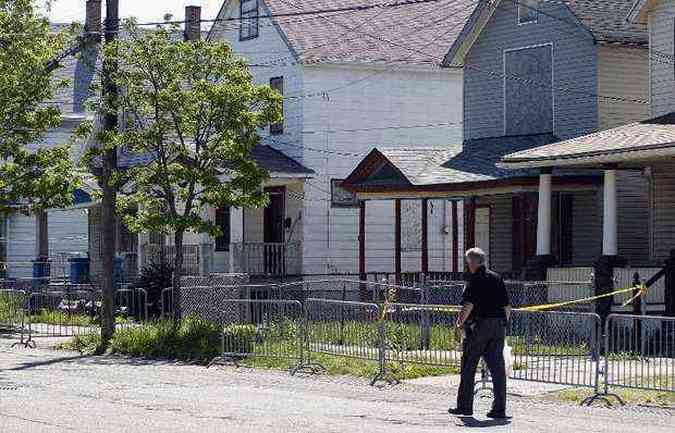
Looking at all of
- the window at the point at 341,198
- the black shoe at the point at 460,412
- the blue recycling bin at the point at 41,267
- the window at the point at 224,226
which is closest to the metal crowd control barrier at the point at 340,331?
the black shoe at the point at 460,412

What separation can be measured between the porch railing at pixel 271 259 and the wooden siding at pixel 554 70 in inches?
238

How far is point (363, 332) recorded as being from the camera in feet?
69.2

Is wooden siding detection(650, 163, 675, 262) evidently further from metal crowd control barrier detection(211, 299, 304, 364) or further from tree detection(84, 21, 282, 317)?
metal crowd control barrier detection(211, 299, 304, 364)

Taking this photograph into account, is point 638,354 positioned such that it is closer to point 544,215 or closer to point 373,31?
point 544,215

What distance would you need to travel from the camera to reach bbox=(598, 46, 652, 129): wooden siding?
32469 mm

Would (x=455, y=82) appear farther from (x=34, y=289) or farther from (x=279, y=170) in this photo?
(x=34, y=289)

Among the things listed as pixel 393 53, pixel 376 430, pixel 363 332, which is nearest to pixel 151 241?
pixel 393 53

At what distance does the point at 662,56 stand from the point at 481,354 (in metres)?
16.3

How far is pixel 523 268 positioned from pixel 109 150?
31.6ft

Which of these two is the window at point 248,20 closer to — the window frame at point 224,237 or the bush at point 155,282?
the window frame at point 224,237

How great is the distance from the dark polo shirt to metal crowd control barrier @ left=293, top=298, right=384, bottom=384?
4588 millimetres

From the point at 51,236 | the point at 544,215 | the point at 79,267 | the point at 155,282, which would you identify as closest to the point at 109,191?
the point at 155,282

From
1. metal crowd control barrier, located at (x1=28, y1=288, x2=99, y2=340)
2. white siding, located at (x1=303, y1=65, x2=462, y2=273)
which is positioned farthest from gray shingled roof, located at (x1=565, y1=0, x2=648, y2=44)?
metal crowd control barrier, located at (x1=28, y1=288, x2=99, y2=340)

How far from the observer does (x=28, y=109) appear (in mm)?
31391
